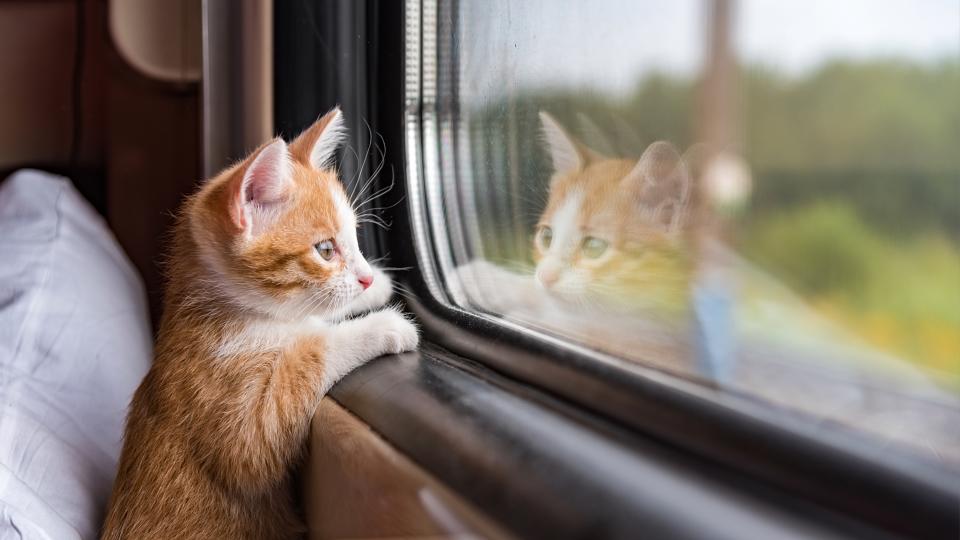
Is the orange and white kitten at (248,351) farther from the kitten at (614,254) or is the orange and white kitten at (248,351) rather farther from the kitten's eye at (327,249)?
the kitten at (614,254)

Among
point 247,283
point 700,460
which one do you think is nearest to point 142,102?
point 247,283

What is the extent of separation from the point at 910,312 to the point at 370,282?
617mm

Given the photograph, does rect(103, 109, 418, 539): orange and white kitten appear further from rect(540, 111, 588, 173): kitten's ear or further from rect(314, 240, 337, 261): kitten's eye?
rect(540, 111, 588, 173): kitten's ear

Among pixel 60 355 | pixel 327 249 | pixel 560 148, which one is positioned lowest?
pixel 60 355

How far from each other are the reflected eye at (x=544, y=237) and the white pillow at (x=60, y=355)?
1.97 feet

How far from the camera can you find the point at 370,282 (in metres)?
0.93

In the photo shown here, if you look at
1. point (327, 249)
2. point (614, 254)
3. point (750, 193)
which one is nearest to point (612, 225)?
point (614, 254)

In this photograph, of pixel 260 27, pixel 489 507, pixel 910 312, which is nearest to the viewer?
pixel 910 312

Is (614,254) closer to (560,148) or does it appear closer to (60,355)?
(560,148)

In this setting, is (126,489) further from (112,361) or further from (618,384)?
(618,384)

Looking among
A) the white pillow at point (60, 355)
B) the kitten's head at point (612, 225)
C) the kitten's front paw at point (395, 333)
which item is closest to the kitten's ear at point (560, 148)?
the kitten's head at point (612, 225)

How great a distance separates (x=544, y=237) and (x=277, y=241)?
30cm

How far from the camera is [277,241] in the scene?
88 cm

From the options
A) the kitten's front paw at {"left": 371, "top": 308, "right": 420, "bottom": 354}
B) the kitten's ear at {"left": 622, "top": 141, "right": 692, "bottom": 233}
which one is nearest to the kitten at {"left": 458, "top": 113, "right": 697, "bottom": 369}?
the kitten's ear at {"left": 622, "top": 141, "right": 692, "bottom": 233}
